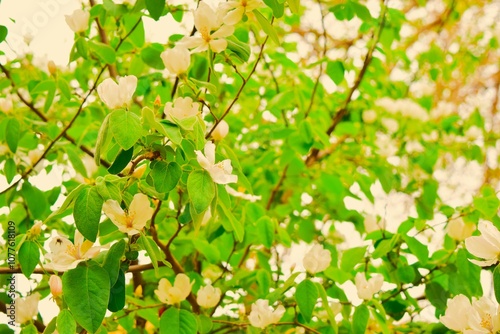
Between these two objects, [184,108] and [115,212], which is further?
[184,108]

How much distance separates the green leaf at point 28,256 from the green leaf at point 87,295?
0.12m

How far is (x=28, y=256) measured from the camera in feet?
2.73

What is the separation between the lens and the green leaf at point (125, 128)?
70cm

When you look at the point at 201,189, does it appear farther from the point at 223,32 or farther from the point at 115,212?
the point at 223,32

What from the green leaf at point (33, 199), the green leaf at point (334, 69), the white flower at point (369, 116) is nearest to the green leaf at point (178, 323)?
the green leaf at point (33, 199)

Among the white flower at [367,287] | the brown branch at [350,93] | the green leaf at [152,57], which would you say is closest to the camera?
the white flower at [367,287]

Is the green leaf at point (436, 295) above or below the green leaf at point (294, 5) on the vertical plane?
below

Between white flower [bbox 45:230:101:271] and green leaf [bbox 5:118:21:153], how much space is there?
443mm

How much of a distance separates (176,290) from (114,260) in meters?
0.24

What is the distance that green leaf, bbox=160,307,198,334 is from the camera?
3.03 ft

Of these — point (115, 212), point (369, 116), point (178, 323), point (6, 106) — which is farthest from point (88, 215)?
point (369, 116)

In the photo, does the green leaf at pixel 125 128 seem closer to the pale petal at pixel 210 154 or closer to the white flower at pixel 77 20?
the pale petal at pixel 210 154

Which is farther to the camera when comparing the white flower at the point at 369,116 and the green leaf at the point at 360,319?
the white flower at the point at 369,116

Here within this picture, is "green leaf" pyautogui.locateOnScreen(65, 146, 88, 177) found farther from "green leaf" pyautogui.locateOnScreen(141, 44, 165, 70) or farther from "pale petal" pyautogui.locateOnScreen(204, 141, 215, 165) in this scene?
"pale petal" pyautogui.locateOnScreen(204, 141, 215, 165)
